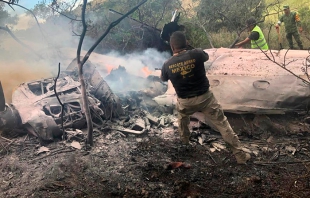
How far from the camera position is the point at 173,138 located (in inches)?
206

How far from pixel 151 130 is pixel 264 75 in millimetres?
2309

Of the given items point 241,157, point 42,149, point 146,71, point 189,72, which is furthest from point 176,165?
point 146,71

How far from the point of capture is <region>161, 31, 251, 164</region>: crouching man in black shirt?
13.4 feet

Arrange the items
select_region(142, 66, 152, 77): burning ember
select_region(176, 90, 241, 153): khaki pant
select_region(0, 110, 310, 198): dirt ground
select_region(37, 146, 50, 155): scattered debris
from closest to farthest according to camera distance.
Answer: select_region(0, 110, 310, 198): dirt ground → select_region(176, 90, 241, 153): khaki pant → select_region(37, 146, 50, 155): scattered debris → select_region(142, 66, 152, 77): burning ember

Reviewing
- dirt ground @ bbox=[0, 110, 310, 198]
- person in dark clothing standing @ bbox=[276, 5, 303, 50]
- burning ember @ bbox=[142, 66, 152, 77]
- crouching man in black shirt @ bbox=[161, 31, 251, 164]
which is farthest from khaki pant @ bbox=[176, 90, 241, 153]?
person in dark clothing standing @ bbox=[276, 5, 303, 50]

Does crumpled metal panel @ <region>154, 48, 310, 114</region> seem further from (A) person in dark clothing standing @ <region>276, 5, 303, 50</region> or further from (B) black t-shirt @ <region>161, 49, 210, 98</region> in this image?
(A) person in dark clothing standing @ <region>276, 5, 303, 50</region>

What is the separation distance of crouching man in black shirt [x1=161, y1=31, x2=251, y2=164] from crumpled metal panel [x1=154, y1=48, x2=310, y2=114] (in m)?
0.80

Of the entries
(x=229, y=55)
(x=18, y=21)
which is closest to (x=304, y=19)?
(x=229, y=55)

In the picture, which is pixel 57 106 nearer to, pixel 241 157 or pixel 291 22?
pixel 241 157

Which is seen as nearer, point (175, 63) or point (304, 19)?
point (175, 63)

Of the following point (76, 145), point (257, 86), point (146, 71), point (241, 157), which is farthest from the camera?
point (146, 71)

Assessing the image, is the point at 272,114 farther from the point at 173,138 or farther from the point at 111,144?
the point at 111,144

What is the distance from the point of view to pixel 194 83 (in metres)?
4.16

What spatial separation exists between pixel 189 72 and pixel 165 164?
1383 millimetres
